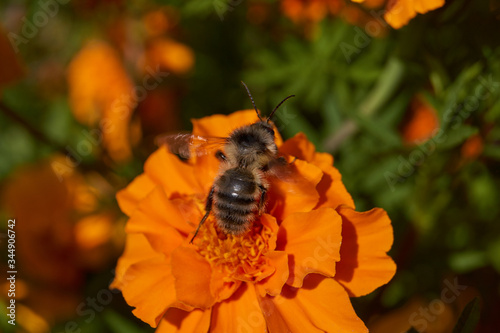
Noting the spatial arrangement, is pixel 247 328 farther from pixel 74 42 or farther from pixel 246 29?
pixel 74 42

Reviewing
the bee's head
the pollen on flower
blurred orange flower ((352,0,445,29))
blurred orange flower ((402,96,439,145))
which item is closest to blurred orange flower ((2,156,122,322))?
the pollen on flower

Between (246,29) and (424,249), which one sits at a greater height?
(246,29)

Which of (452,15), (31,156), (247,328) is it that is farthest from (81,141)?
(452,15)

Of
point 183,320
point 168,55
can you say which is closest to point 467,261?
point 183,320

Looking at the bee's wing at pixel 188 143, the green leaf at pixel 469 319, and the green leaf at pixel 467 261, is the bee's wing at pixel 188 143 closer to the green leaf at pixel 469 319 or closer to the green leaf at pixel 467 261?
the green leaf at pixel 469 319

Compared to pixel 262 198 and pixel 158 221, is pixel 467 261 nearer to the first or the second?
pixel 262 198
